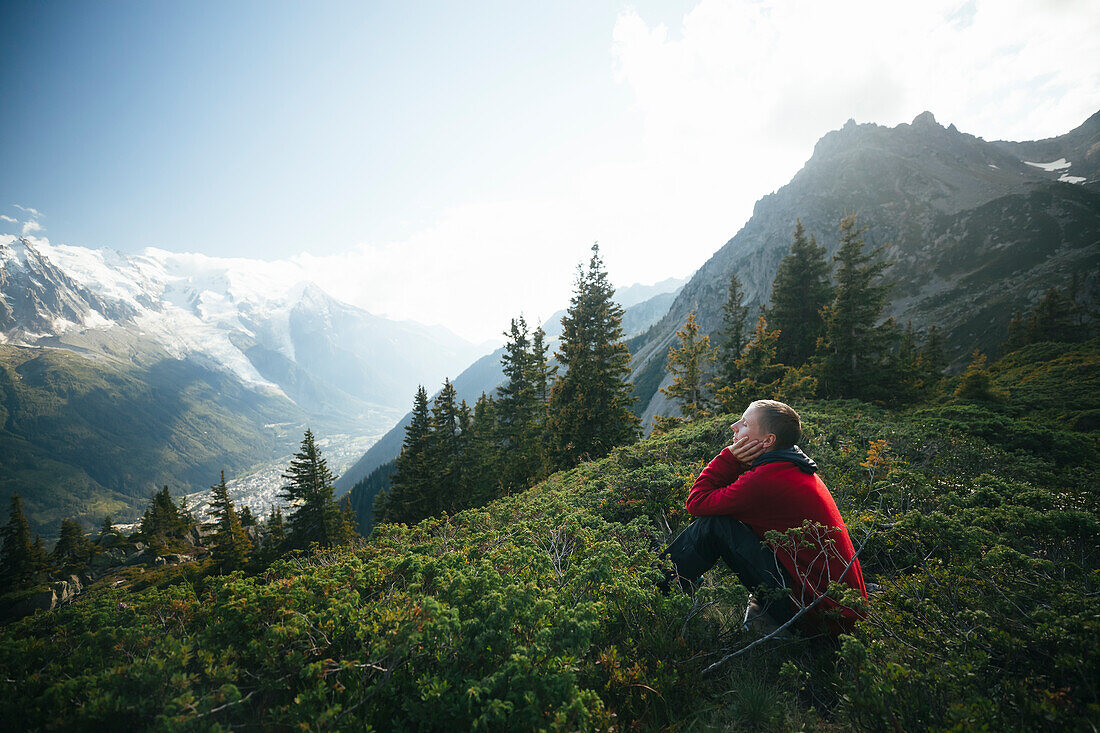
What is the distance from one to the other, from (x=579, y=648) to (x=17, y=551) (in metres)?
44.0

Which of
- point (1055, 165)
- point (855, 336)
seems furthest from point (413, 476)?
point (1055, 165)

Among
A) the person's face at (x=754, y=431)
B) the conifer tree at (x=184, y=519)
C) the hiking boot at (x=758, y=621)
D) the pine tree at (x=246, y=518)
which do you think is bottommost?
the pine tree at (x=246, y=518)

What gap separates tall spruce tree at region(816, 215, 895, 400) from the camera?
683 inches

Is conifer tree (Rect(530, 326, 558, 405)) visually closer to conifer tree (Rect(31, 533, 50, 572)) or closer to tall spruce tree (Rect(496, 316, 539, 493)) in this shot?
tall spruce tree (Rect(496, 316, 539, 493))

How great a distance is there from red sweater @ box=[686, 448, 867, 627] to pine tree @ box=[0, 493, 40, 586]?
43.1 m

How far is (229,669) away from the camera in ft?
8.18

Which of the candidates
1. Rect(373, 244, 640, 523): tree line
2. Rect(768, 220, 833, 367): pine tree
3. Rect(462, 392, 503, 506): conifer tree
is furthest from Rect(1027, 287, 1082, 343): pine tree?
Rect(462, 392, 503, 506): conifer tree

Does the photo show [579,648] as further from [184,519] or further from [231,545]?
[184,519]

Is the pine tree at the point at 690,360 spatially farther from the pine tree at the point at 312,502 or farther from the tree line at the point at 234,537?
the pine tree at the point at 312,502

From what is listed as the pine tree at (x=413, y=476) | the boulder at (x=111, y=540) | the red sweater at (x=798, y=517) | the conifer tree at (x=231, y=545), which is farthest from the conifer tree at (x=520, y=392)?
the boulder at (x=111, y=540)

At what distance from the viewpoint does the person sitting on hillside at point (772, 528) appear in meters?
3.45

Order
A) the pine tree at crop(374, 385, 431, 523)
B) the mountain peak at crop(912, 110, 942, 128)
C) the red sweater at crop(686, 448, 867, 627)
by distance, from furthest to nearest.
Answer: the mountain peak at crop(912, 110, 942, 128), the pine tree at crop(374, 385, 431, 523), the red sweater at crop(686, 448, 867, 627)

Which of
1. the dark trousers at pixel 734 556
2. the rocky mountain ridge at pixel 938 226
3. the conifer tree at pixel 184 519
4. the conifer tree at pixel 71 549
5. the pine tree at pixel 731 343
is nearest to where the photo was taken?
the dark trousers at pixel 734 556

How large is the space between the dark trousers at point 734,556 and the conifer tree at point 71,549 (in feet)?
151
